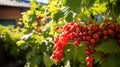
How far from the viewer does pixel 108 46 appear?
1721 millimetres

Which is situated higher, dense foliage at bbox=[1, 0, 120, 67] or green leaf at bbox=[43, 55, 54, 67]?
dense foliage at bbox=[1, 0, 120, 67]

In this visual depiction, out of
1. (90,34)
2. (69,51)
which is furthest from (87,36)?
(69,51)

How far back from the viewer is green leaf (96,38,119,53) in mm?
1700

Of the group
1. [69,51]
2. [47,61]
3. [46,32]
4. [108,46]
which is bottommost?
[47,61]

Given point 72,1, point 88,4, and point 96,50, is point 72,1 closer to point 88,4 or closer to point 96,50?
point 88,4

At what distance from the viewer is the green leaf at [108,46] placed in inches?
66.9

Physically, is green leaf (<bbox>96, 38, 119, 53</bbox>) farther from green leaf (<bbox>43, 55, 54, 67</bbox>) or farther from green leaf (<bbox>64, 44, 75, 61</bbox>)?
green leaf (<bbox>43, 55, 54, 67</bbox>)

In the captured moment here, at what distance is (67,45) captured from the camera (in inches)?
78.3

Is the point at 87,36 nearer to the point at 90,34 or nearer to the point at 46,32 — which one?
the point at 90,34

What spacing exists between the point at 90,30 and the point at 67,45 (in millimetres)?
289

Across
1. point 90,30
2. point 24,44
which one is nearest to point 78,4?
point 90,30

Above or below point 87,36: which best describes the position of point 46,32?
below

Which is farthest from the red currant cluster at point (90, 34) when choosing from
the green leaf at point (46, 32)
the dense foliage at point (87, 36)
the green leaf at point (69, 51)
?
the green leaf at point (46, 32)

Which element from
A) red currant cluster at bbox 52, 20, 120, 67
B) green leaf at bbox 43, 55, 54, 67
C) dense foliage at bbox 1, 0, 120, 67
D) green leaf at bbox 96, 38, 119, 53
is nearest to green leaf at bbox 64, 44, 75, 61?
dense foliage at bbox 1, 0, 120, 67
